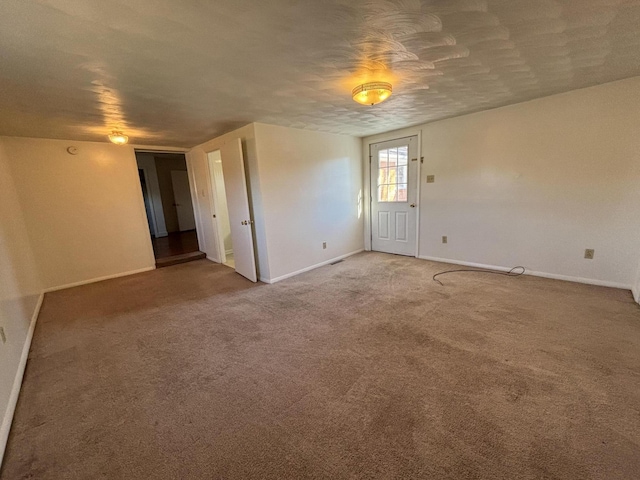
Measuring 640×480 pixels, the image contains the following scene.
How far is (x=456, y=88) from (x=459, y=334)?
2.41 meters

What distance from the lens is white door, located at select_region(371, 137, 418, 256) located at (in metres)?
4.37

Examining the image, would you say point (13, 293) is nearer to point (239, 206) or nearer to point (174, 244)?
point (239, 206)

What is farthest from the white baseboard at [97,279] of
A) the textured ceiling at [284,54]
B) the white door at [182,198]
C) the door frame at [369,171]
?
the door frame at [369,171]

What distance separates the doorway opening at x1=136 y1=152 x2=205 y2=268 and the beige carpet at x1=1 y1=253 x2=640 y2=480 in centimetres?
436

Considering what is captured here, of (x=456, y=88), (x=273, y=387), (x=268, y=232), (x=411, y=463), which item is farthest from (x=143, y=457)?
(x=456, y=88)

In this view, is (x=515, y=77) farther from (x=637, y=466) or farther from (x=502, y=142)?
(x=637, y=466)

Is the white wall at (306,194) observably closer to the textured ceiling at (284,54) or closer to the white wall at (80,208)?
the textured ceiling at (284,54)

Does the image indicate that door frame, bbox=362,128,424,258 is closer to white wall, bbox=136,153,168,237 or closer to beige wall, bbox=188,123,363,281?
beige wall, bbox=188,123,363,281

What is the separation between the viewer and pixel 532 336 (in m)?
2.13

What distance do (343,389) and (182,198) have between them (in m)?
8.40

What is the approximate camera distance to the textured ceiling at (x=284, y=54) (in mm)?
1341

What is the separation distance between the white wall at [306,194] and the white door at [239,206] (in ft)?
0.86

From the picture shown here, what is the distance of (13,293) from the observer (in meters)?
2.37

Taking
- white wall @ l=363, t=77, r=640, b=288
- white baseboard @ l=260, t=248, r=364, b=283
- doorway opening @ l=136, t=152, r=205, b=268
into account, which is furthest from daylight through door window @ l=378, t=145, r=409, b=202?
doorway opening @ l=136, t=152, r=205, b=268
